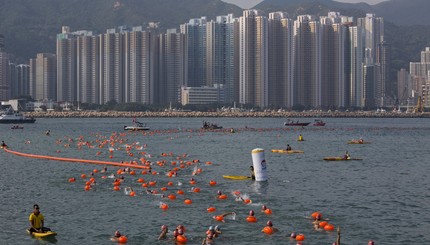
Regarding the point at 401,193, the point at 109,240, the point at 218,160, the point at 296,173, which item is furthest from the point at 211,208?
the point at 218,160

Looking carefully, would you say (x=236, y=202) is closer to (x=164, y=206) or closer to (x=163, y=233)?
(x=164, y=206)

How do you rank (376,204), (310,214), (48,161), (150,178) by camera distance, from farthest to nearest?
(48,161)
(150,178)
(376,204)
(310,214)

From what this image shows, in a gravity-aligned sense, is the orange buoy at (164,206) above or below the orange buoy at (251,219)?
above

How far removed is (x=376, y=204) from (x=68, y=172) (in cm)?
2559

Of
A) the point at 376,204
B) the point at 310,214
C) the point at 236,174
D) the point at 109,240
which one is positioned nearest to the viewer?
the point at 109,240

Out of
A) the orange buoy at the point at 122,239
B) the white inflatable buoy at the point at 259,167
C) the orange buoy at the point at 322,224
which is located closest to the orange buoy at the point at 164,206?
the orange buoy at the point at 122,239

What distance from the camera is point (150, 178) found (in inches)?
1960

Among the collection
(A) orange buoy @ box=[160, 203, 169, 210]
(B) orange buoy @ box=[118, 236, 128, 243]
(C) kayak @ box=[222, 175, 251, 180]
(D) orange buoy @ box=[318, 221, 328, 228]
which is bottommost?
(B) orange buoy @ box=[118, 236, 128, 243]

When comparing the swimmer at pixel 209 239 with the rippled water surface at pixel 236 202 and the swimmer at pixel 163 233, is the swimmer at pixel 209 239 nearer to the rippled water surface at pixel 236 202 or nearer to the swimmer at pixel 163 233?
the rippled water surface at pixel 236 202

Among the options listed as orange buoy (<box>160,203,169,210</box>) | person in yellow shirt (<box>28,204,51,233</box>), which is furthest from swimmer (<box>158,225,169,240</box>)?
orange buoy (<box>160,203,169,210</box>)

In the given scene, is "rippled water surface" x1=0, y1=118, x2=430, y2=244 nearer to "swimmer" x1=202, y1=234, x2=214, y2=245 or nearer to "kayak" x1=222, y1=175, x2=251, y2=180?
"swimmer" x1=202, y1=234, x2=214, y2=245

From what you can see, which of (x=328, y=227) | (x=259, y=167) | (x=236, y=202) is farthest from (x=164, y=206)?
(x=259, y=167)

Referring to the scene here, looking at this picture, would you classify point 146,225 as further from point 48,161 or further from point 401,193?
point 48,161

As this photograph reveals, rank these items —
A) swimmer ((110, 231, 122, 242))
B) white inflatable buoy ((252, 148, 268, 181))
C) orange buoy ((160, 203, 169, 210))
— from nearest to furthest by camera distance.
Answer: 1. swimmer ((110, 231, 122, 242))
2. orange buoy ((160, 203, 169, 210))
3. white inflatable buoy ((252, 148, 268, 181))
